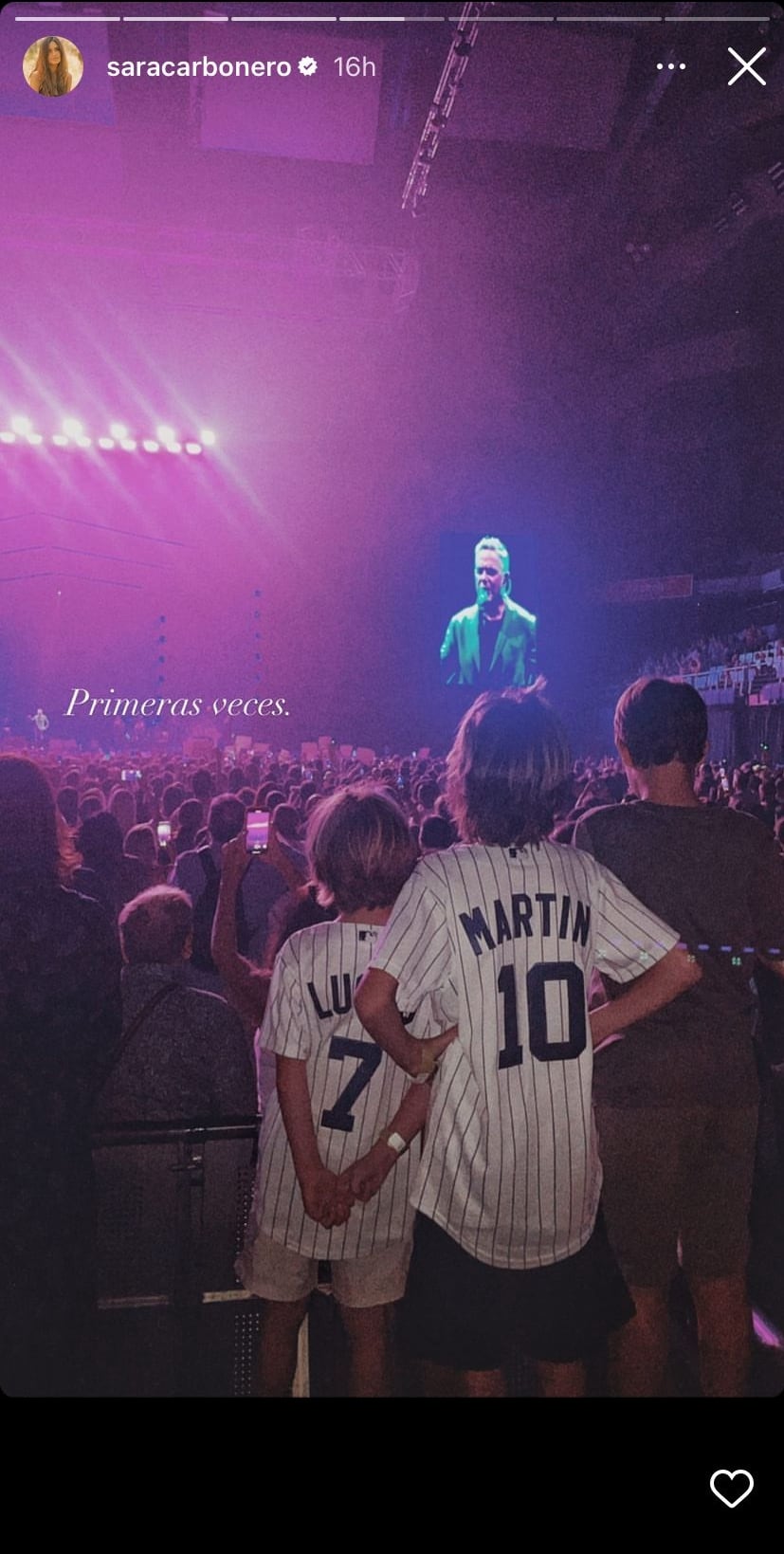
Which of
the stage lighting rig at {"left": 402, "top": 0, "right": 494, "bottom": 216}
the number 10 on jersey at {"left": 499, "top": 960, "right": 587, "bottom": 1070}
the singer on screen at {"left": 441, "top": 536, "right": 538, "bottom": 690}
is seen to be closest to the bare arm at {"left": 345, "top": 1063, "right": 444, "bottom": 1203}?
the number 10 on jersey at {"left": 499, "top": 960, "right": 587, "bottom": 1070}

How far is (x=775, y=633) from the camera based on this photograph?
14.6 meters

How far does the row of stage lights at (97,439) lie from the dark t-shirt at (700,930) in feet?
10.5

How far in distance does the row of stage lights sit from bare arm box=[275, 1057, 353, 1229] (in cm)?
328

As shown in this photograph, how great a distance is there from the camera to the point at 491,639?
346 inches

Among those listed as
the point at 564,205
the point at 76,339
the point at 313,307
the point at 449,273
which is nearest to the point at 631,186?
the point at 564,205

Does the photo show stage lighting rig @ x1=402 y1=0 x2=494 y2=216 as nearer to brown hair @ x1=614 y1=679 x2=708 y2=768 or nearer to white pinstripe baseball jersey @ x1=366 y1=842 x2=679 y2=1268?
brown hair @ x1=614 y1=679 x2=708 y2=768

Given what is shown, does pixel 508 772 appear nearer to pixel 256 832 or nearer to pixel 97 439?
pixel 256 832

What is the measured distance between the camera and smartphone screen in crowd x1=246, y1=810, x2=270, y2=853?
322 cm

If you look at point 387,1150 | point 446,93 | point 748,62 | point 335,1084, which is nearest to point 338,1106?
point 335,1084

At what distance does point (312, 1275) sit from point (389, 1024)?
75cm

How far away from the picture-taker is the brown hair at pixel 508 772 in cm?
180
